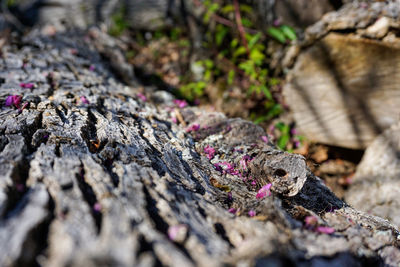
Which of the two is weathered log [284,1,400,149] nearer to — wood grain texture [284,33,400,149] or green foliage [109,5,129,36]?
wood grain texture [284,33,400,149]

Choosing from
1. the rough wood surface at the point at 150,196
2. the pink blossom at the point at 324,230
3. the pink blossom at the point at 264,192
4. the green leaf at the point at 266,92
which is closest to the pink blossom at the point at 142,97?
the rough wood surface at the point at 150,196

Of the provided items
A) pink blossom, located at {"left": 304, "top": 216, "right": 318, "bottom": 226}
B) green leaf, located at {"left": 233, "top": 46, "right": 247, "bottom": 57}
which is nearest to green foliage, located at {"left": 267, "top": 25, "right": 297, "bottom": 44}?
green leaf, located at {"left": 233, "top": 46, "right": 247, "bottom": 57}

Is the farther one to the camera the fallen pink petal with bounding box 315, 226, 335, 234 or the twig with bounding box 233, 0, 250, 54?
the twig with bounding box 233, 0, 250, 54

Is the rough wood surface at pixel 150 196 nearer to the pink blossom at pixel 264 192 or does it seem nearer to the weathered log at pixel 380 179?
the pink blossom at pixel 264 192

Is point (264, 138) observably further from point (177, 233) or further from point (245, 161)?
point (177, 233)

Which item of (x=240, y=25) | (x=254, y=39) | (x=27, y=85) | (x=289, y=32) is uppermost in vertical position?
(x=27, y=85)

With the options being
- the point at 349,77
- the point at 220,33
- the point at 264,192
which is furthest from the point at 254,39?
the point at 264,192
